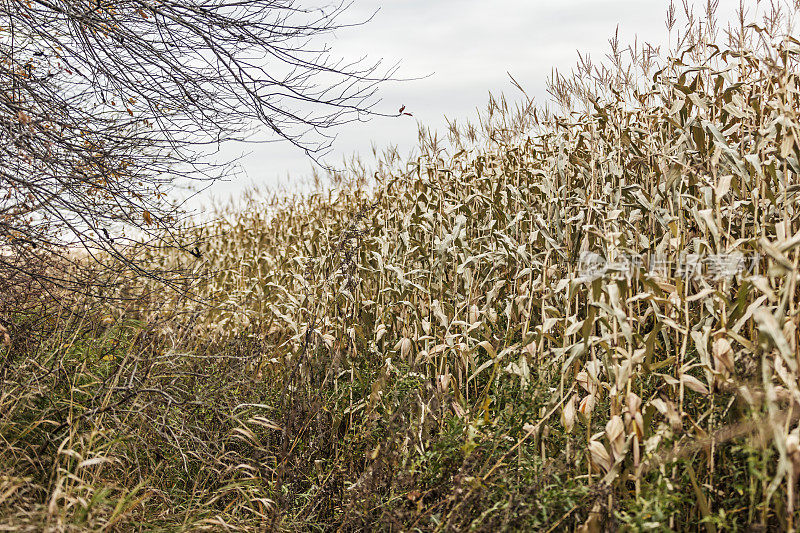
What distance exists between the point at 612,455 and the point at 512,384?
3.06 feet

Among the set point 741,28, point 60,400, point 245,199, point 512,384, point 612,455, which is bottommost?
point 612,455

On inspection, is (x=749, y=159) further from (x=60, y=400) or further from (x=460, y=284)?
(x=60, y=400)

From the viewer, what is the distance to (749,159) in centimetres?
267

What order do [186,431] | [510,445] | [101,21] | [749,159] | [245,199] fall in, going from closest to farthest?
1. [749,159]
2. [510,445]
3. [186,431]
4. [101,21]
5. [245,199]

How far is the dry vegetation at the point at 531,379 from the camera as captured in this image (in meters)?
2.35

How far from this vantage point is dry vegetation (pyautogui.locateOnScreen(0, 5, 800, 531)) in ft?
7.71

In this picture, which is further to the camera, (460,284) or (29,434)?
(460,284)

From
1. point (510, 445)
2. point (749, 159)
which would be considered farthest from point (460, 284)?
point (749, 159)

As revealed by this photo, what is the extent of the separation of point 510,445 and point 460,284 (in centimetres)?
149

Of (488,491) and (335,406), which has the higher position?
(335,406)

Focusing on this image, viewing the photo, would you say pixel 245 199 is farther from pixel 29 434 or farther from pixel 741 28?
pixel 741 28

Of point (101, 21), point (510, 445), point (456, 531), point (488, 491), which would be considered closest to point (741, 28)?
point (510, 445)

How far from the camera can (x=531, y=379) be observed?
3.30 metres

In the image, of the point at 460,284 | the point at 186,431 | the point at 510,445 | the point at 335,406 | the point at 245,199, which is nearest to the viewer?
the point at 510,445
